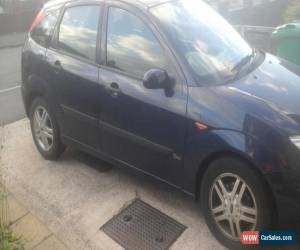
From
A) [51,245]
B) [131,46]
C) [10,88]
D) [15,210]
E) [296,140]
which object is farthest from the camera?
[10,88]

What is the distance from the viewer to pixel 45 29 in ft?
15.1

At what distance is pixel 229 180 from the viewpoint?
3.06 m

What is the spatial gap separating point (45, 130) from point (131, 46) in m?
1.75

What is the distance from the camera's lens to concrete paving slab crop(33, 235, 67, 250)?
3.43 m

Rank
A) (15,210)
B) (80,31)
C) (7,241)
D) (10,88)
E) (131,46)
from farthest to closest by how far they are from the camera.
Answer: (10,88)
(80,31)
(15,210)
(131,46)
(7,241)

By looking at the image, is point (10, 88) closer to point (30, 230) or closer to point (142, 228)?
point (30, 230)

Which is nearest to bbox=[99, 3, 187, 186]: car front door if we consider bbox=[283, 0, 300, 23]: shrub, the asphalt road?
the asphalt road

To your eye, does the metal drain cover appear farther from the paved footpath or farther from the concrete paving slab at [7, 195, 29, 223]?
the concrete paving slab at [7, 195, 29, 223]

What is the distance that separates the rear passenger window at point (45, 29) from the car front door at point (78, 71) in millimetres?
148

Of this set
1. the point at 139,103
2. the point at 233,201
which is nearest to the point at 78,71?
the point at 139,103

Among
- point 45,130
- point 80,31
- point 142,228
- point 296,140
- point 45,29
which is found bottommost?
point 142,228

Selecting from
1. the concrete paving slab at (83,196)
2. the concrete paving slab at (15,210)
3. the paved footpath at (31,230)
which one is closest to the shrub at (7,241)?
the paved footpath at (31,230)

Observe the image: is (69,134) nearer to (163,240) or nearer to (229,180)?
A: (163,240)

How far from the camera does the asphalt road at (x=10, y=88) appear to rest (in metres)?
6.35
